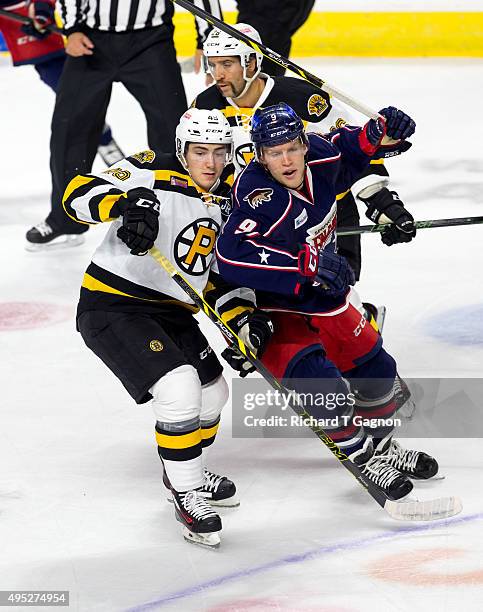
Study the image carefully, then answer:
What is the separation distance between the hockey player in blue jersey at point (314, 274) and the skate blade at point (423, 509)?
3.8 inches

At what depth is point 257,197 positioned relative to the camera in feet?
10.1

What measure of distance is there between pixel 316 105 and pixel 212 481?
1.12 metres

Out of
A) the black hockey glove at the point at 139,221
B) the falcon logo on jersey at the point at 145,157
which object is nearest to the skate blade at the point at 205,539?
the black hockey glove at the point at 139,221

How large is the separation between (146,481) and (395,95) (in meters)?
3.76

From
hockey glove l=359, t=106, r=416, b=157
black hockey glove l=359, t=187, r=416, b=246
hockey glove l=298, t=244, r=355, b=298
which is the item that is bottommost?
black hockey glove l=359, t=187, r=416, b=246

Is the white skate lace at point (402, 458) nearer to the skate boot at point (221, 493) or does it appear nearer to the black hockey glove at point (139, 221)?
the skate boot at point (221, 493)

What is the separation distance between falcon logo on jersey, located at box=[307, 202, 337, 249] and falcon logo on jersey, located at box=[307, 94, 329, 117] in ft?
1.64

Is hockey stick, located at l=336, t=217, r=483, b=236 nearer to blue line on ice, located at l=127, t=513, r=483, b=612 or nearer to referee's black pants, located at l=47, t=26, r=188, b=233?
blue line on ice, located at l=127, t=513, r=483, b=612

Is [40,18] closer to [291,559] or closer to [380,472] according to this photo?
[380,472]

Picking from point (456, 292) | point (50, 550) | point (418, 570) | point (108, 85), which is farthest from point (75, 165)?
point (418, 570)

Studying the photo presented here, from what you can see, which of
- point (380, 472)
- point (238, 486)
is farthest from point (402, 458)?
point (238, 486)

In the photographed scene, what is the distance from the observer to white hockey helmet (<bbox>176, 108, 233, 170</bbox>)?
3.04 meters

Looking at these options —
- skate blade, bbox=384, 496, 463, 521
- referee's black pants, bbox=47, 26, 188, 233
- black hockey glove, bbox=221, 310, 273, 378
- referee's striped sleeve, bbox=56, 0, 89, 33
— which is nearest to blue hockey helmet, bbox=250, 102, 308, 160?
black hockey glove, bbox=221, 310, 273, 378

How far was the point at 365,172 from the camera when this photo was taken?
11.7ft
